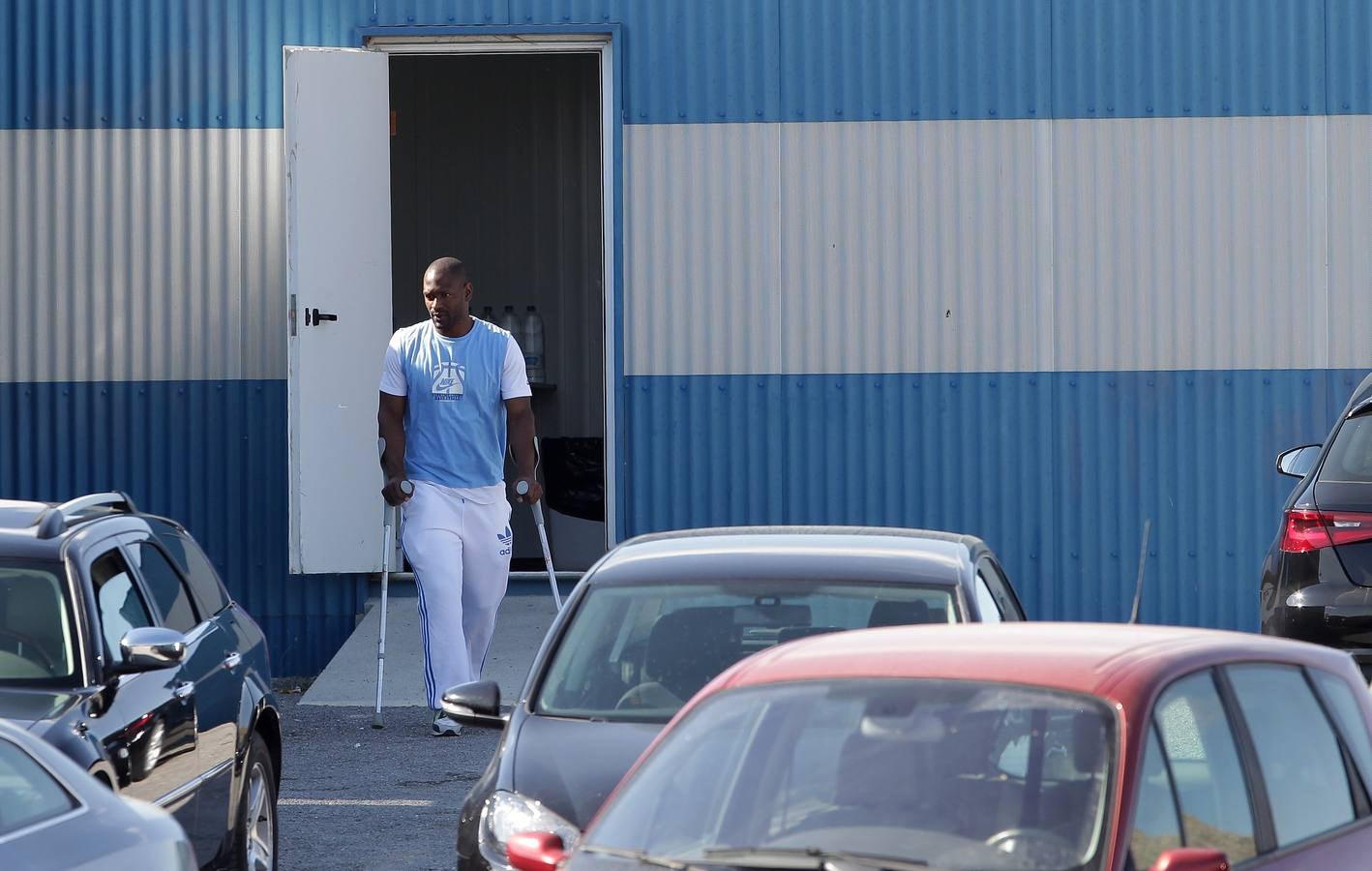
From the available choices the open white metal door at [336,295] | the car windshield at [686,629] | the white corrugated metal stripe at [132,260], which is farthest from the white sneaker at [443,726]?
the car windshield at [686,629]

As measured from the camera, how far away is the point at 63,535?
610 centimetres

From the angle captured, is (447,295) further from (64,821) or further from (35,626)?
(64,821)

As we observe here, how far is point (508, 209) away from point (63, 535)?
34.3 ft

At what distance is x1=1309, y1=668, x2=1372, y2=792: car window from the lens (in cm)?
429

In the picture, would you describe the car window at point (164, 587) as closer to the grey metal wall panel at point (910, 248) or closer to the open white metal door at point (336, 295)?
the open white metal door at point (336, 295)

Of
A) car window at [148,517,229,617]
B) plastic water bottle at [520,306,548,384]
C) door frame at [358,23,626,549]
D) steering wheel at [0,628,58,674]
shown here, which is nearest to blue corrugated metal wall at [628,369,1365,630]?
door frame at [358,23,626,549]

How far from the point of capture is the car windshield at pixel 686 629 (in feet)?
19.0

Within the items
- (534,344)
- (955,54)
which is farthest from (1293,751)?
(534,344)

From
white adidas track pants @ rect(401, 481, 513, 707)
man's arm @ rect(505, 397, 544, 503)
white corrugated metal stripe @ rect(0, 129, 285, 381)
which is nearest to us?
white adidas track pants @ rect(401, 481, 513, 707)

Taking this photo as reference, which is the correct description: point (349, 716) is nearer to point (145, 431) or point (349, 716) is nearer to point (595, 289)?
point (145, 431)

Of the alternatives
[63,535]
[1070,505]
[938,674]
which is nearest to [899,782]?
[938,674]

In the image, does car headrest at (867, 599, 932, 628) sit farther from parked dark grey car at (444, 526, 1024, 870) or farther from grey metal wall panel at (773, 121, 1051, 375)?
grey metal wall panel at (773, 121, 1051, 375)

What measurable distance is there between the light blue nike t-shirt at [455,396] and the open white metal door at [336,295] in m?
2.20

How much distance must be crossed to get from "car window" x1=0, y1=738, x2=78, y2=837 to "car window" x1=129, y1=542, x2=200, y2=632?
1.98 meters
